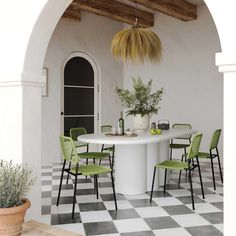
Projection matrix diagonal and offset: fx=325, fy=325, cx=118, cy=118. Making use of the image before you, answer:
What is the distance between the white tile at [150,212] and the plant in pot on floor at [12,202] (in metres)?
1.37

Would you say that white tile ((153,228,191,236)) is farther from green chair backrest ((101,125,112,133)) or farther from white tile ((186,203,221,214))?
green chair backrest ((101,125,112,133))

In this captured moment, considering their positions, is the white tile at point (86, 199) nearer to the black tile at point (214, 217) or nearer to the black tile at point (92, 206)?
Result: the black tile at point (92, 206)

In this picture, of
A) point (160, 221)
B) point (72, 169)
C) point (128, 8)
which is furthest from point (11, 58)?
point (128, 8)

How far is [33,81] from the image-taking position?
3.16m

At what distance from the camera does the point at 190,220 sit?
339 cm

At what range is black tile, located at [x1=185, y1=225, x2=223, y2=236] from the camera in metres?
3.02

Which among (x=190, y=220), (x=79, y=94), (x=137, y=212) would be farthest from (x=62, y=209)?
(x=79, y=94)

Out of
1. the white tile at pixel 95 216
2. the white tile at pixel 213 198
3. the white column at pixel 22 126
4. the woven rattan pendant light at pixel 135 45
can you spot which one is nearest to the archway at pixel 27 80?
the white column at pixel 22 126

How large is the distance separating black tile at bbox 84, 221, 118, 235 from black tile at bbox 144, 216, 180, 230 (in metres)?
0.38

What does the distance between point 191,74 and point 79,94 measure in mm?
2556

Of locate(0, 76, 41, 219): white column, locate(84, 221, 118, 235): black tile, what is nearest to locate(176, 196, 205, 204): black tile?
locate(84, 221, 118, 235): black tile

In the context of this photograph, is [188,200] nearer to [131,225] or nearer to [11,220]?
[131,225]

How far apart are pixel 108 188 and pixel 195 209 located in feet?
4.60

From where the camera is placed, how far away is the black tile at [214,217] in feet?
11.0
